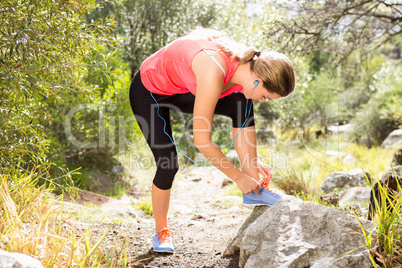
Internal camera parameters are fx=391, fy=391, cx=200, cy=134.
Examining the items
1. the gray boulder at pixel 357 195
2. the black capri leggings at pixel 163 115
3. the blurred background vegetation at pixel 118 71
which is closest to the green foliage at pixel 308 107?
the blurred background vegetation at pixel 118 71

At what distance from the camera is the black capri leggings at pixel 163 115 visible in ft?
8.76

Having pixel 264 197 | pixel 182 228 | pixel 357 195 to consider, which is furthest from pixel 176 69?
pixel 357 195

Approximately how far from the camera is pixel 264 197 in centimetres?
260

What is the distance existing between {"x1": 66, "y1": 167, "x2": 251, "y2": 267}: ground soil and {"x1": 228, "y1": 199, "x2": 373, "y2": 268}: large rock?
14.6 inches

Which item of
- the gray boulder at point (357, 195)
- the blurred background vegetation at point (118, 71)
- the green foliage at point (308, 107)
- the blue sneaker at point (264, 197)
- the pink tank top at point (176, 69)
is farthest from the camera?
the green foliage at point (308, 107)

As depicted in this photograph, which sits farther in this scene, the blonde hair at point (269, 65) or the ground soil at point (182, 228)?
the ground soil at point (182, 228)

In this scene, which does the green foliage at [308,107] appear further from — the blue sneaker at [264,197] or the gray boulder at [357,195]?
Result: the blue sneaker at [264,197]

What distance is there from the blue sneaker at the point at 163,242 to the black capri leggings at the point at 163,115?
1.12 feet

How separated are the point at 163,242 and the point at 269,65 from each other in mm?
1450

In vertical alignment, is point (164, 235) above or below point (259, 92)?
below

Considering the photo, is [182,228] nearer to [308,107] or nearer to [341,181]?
[341,181]

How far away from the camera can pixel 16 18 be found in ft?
9.34

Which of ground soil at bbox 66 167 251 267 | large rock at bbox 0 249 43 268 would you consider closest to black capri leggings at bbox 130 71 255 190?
ground soil at bbox 66 167 251 267

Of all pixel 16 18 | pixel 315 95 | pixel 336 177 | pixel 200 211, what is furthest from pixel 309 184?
pixel 315 95
